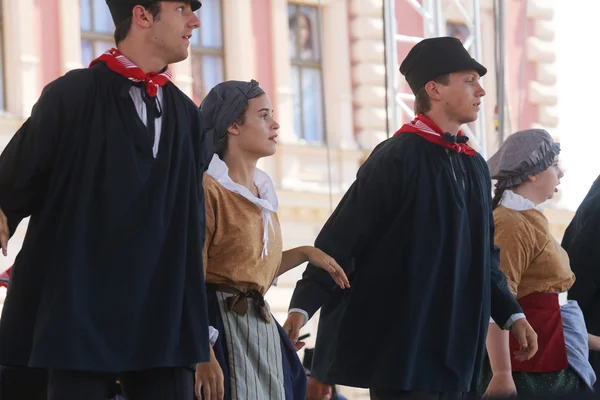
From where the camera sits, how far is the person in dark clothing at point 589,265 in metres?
5.40

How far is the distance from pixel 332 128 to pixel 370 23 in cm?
120

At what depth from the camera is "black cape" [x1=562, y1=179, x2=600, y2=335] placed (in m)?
5.40

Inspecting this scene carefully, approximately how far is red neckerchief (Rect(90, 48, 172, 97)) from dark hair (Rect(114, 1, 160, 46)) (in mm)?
55

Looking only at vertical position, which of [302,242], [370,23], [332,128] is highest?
[370,23]

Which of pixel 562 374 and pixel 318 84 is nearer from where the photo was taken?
pixel 562 374

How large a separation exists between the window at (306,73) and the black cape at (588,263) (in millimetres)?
9372

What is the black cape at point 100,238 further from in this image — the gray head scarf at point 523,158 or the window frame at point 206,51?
the window frame at point 206,51

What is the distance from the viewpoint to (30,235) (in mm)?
3100

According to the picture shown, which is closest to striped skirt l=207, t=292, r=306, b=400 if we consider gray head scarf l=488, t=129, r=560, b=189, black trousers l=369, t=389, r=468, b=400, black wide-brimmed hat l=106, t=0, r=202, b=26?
black trousers l=369, t=389, r=468, b=400

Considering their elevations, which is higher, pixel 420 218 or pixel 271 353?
pixel 420 218

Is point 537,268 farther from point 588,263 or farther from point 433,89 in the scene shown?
point 433,89

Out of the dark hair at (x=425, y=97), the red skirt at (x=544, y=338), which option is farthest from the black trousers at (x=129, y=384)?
the red skirt at (x=544, y=338)

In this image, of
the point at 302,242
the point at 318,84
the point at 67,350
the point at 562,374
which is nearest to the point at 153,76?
the point at 67,350

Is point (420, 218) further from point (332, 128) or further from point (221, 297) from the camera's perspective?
point (332, 128)
